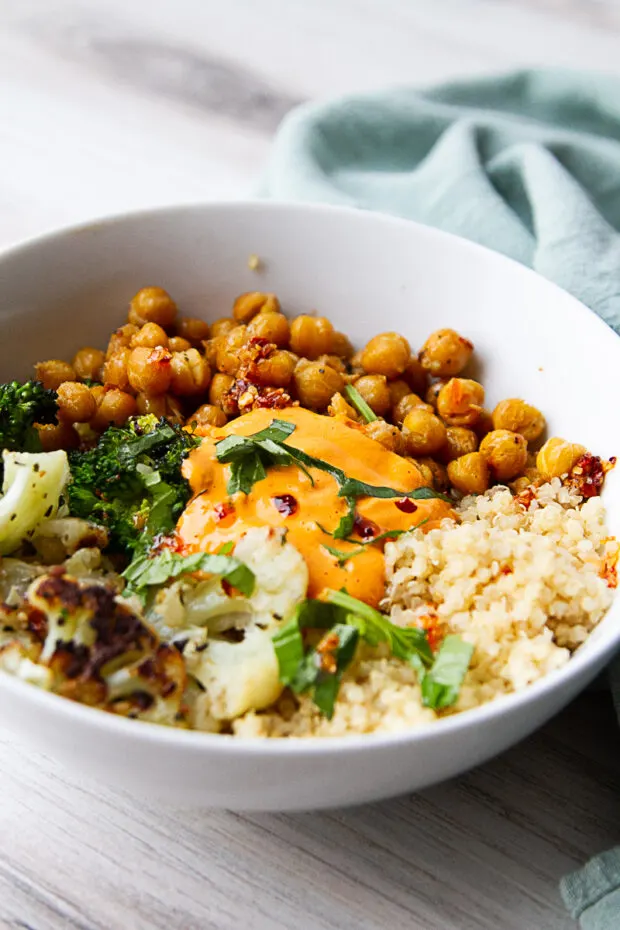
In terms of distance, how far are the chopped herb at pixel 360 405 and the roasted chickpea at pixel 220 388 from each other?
0.36m

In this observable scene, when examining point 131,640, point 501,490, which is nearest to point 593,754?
point 501,490

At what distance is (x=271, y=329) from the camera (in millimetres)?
3055

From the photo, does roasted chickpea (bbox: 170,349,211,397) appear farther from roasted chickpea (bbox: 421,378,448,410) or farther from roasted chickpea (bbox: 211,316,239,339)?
roasted chickpea (bbox: 421,378,448,410)

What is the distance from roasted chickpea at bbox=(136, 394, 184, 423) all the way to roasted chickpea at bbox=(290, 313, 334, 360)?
422 mm

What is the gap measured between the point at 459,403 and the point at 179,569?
1.13 metres

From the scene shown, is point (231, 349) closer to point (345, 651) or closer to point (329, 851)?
point (345, 651)

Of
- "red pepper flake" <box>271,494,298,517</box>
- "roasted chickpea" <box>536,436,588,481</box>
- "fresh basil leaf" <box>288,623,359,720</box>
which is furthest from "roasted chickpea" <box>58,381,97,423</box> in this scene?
"roasted chickpea" <box>536,436,588,481</box>

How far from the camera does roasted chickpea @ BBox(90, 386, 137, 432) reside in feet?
9.46

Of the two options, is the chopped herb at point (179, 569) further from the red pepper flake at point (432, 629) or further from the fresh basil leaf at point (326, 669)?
the red pepper flake at point (432, 629)

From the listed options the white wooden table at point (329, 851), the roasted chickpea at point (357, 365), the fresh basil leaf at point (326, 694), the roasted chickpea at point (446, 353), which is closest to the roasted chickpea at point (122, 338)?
the roasted chickpea at point (357, 365)

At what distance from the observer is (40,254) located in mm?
2947

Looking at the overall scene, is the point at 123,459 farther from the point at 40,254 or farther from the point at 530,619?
the point at 530,619

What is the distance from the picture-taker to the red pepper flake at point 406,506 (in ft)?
8.23

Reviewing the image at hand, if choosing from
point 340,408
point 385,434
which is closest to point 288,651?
point 385,434
